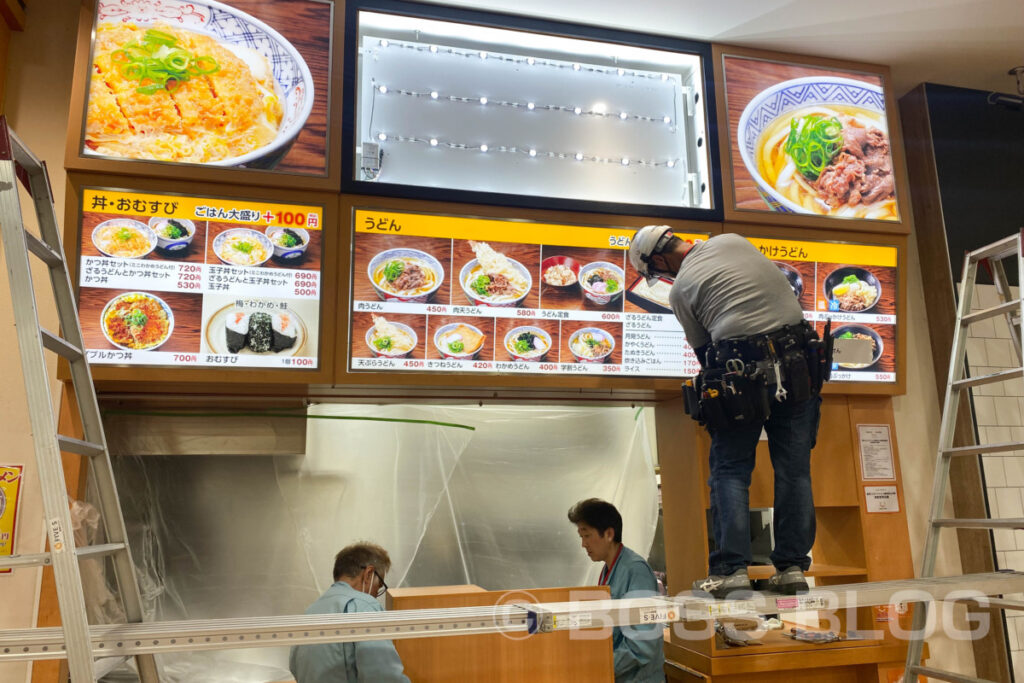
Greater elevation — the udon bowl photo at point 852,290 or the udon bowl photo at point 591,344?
the udon bowl photo at point 852,290

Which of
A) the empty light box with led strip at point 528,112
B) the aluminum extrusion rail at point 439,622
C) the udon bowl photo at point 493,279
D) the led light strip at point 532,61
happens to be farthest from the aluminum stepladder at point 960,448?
the udon bowl photo at point 493,279

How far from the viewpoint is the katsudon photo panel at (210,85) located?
10.4ft

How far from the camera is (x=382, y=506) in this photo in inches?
150

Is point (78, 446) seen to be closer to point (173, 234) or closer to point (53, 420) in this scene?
point (53, 420)

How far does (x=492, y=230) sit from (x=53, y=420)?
79.9 inches

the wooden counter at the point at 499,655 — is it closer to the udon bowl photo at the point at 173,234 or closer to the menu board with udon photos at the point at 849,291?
the udon bowl photo at the point at 173,234

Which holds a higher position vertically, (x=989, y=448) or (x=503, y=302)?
(x=503, y=302)

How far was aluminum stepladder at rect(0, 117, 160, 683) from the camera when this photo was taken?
179 cm

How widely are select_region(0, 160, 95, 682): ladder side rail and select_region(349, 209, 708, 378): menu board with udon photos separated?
1431 mm

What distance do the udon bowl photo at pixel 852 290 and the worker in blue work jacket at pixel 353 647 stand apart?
8.39ft

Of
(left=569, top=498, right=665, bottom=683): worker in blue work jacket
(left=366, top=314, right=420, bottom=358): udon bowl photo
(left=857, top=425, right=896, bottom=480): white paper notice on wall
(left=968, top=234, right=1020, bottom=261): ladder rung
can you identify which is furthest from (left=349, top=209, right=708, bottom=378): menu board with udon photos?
(left=968, top=234, right=1020, bottom=261): ladder rung

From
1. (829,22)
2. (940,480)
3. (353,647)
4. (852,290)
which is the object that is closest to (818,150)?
(829,22)

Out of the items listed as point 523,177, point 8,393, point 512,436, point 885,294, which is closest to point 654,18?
point 523,177

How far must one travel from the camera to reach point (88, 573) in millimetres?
3178
